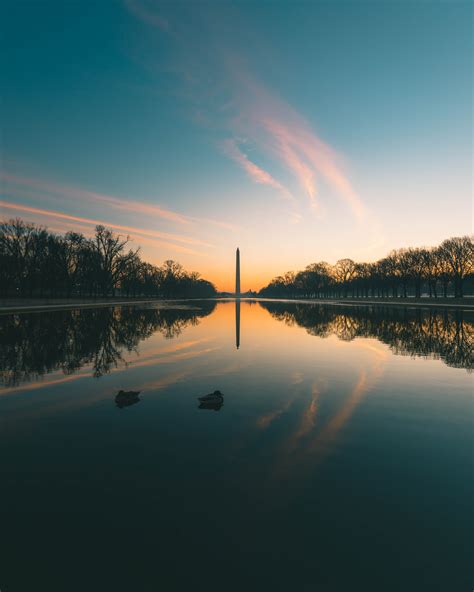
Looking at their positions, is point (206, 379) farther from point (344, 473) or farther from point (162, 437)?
point (344, 473)

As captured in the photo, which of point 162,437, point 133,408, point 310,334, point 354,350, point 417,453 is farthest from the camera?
point 310,334

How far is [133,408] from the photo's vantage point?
891cm

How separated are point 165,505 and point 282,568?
191cm

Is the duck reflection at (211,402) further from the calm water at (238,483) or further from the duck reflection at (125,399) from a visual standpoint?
the duck reflection at (125,399)

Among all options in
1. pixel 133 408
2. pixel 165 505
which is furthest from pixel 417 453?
pixel 133 408

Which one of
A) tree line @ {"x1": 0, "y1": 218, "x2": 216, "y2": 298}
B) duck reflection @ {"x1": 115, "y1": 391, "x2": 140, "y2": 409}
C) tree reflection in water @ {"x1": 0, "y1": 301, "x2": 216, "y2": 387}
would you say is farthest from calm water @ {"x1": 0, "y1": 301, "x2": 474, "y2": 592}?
tree line @ {"x1": 0, "y1": 218, "x2": 216, "y2": 298}

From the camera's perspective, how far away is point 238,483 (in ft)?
17.1

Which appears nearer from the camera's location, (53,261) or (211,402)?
(211,402)

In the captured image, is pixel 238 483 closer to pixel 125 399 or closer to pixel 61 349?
pixel 125 399

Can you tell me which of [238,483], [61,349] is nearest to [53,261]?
[61,349]

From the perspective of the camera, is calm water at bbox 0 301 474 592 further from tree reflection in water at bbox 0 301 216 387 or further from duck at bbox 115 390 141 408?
tree reflection in water at bbox 0 301 216 387

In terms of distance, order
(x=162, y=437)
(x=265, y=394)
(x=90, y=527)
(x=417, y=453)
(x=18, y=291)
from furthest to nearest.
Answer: (x=18, y=291), (x=265, y=394), (x=162, y=437), (x=417, y=453), (x=90, y=527)

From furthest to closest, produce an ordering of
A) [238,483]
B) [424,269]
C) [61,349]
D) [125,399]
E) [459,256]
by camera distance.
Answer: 1. [424,269]
2. [459,256]
3. [61,349]
4. [125,399]
5. [238,483]

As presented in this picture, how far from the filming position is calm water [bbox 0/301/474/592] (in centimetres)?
363
